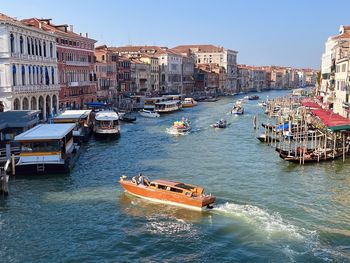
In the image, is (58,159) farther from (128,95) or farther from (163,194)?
(128,95)

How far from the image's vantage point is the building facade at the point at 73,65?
44031mm

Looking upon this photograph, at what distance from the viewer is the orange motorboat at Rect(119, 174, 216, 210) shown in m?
16.2

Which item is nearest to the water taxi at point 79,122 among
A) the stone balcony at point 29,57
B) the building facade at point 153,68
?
the stone balcony at point 29,57

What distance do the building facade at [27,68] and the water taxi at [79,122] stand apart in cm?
306

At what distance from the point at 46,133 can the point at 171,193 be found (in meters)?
9.08

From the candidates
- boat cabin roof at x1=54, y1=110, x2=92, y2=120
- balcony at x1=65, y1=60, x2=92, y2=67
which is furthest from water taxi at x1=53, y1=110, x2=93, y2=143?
balcony at x1=65, y1=60, x2=92, y2=67

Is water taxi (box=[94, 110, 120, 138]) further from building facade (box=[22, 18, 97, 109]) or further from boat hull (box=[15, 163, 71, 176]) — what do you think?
boat hull (box=[15, 163, 71, 176])

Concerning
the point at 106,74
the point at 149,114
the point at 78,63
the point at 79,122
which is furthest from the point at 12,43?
the point at 106,74

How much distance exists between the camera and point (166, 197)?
17.0m

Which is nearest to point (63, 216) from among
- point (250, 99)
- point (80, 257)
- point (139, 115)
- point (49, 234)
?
point (49, 234)

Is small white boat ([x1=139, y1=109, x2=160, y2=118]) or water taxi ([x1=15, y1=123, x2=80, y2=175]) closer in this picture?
water taxi ([x1=15, y1=123, x2=80, y2=175])

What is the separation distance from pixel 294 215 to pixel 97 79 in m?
44.2

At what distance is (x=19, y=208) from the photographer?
1677 centimetres

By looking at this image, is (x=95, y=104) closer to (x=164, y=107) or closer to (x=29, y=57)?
(x=29, y=57)
